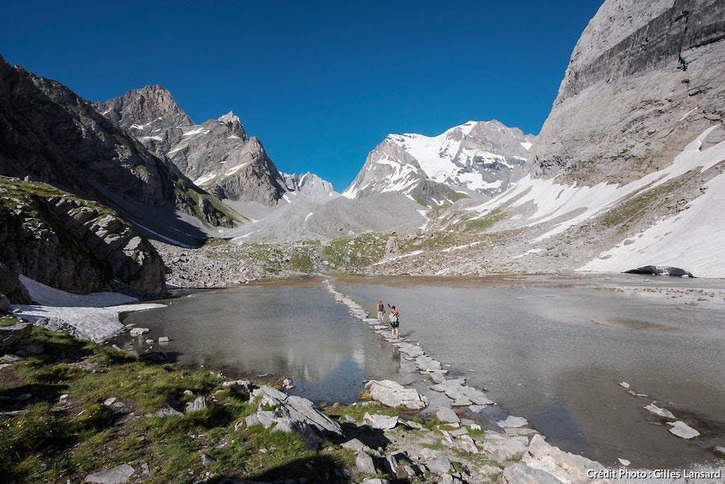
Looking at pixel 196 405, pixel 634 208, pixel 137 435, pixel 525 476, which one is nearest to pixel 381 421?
pixel 525 476

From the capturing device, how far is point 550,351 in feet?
87.2

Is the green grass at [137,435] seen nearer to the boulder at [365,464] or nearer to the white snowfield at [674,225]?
the boulder at [365,464]

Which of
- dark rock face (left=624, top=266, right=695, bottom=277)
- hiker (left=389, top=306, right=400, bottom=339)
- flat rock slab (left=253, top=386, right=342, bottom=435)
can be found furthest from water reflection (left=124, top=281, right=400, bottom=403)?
dark rock face (left=624, top=266, right=695, bottom=277)

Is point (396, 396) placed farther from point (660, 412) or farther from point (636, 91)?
point (636, 91)

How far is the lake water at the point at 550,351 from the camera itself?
15.5m

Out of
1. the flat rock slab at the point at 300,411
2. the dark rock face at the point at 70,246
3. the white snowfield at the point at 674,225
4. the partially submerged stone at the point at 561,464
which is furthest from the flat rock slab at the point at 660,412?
the white snowfield at the point at 674,225

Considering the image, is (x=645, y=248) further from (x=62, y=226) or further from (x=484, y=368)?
(x=62, y=226)

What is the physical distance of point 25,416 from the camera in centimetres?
1175

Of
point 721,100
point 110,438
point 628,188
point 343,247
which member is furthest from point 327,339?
point 343,247

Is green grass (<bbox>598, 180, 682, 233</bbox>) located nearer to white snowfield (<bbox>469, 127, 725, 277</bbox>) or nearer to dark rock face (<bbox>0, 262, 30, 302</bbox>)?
white snowfield (<bbox>469, 127, 725, 277</bbox>)

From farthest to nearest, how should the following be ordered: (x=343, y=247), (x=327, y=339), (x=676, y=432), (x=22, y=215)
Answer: (x=343, y=247) → (x=22, y=215) → (x=327, y=339) → (x=676, y=432)

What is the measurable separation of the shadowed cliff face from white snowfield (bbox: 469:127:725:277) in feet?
25.7

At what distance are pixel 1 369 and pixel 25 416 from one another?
6.63 meters

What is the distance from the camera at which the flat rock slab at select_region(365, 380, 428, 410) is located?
60.8 feet
